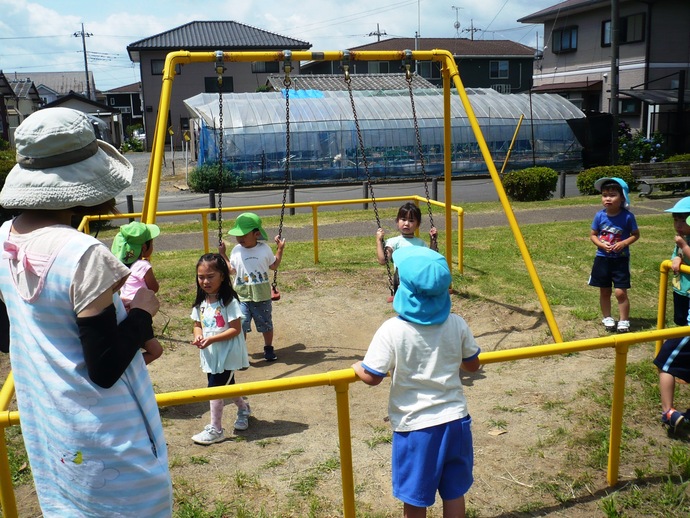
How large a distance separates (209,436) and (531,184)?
1313cm

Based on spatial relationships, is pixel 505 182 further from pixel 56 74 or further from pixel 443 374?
pixel 56 74

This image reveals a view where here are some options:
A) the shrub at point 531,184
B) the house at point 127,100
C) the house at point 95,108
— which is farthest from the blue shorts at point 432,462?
the house at point 127,100

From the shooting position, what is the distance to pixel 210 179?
22.9 metres

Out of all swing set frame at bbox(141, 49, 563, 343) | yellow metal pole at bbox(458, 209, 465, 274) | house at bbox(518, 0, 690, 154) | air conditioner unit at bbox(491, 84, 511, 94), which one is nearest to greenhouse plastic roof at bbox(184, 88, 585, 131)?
house at bbox(518, 0, 690, 154)

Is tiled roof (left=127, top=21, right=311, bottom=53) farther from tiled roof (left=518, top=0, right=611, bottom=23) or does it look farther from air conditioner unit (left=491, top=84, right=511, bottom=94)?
tiled roof (left=518, top=0, right=611, bottom=23)

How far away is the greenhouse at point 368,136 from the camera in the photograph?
23156 mm

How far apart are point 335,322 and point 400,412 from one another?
170 inches

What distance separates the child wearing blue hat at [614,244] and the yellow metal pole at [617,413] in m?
2.83

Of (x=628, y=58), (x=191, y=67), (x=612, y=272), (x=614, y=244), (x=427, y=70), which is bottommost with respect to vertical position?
(x=612, y=272)

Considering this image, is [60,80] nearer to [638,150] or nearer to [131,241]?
[638,150]

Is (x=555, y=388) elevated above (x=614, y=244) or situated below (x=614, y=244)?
below

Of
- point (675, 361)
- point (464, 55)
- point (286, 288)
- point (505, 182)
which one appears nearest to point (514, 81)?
point (464, 55)

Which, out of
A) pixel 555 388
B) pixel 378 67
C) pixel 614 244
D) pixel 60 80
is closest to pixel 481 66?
pixel 378 67

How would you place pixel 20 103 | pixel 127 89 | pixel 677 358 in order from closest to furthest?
pixel 677 358, pixel 20 103, pixel 127 89
